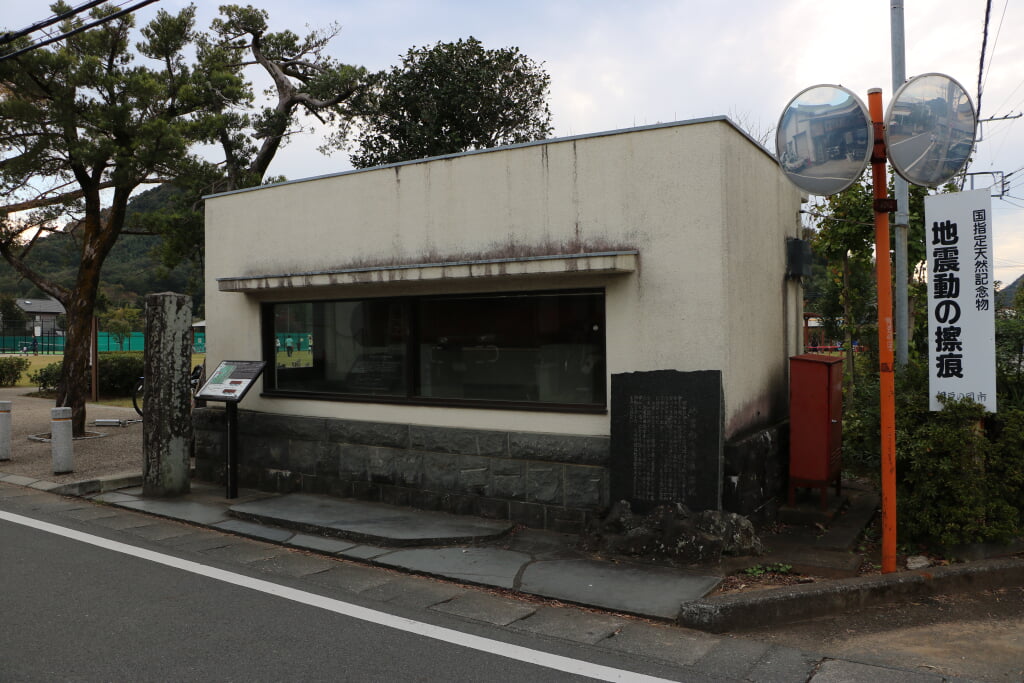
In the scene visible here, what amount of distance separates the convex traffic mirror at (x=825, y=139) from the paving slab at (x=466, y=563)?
12.3 ft

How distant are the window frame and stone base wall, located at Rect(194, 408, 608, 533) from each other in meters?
0.29

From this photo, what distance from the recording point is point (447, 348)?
793 centimetres

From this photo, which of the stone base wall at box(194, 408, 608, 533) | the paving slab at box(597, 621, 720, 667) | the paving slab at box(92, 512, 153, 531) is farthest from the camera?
the paving slab at box(92, 512, 153, 531)

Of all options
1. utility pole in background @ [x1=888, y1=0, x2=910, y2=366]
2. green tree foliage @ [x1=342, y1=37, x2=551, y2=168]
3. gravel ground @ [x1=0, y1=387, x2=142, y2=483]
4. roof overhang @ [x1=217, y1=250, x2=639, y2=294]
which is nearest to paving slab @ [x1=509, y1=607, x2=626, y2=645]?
roof overhang @ [x1=217, y1=250, x2=639, y2=294]

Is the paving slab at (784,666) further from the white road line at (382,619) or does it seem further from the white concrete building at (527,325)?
the white concrete building at (527,325)

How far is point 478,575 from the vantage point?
5773 mm

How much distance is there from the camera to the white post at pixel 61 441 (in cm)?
1010

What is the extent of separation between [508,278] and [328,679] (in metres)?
4.16

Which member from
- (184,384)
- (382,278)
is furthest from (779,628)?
(184,384)

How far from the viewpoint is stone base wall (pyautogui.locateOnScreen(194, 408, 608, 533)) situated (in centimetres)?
682

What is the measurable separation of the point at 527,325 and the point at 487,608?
9.97 ft

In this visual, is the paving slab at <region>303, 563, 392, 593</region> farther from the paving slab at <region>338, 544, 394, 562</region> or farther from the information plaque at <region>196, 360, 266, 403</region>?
the information plaque at <region>196, 360, 266, 403</region>

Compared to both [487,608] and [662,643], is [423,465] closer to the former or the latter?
[487,608]

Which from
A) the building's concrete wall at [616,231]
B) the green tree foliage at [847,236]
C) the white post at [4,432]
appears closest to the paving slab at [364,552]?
the building's concrete wall at [616,231]
